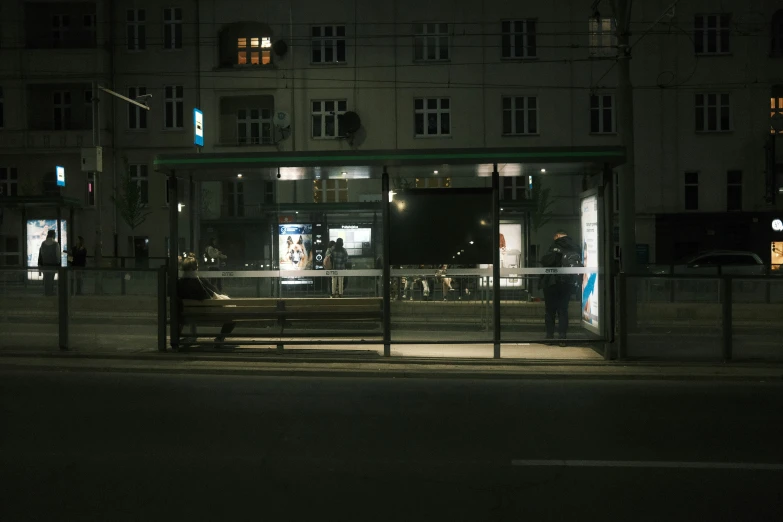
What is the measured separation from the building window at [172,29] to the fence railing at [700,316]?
2878 centimetres

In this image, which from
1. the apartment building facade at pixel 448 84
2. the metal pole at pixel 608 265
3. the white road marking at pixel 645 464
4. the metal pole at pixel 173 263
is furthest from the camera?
the apartment building facade at pixel 448 84

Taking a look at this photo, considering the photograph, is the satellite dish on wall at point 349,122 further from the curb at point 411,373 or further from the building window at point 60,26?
the curb at point 411,373

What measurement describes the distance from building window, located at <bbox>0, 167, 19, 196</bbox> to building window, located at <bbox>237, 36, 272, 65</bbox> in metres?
11.9

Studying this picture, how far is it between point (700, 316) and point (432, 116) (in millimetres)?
23867

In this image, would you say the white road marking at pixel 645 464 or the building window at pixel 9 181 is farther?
the building window at pixel 9 181

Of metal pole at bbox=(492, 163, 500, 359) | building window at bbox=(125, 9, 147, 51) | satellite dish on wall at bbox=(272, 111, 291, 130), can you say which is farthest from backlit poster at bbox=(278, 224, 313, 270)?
building window at bbox=(125, 9, 147, 51)

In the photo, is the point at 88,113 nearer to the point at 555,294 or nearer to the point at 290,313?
the point at 290,313

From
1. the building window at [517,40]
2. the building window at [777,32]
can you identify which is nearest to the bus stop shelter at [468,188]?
the building window at [517,40]

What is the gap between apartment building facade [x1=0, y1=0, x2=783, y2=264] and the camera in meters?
33.1

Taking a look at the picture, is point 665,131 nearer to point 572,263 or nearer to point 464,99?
point 464,99

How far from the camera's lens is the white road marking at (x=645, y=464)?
620 centimetres

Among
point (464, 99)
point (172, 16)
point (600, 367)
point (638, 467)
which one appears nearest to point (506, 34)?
point (464, 99)

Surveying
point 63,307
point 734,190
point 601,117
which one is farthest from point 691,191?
point 63,307

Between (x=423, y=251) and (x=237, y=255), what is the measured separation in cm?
330
